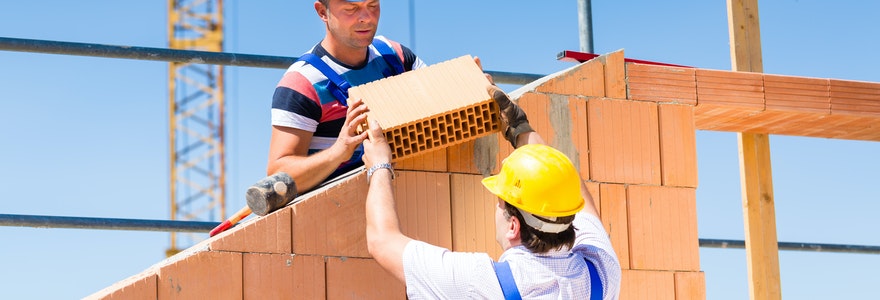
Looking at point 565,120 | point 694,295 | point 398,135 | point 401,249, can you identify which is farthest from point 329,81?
point 694,295

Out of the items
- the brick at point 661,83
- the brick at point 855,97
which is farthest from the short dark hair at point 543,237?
the brick at point 855,97

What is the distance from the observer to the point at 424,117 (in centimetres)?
386

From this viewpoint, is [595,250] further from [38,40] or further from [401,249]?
[38,40]

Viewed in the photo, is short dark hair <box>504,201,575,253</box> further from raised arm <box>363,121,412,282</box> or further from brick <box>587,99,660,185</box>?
brick <box>587,99,660,185</box>

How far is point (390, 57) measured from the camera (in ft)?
14.8

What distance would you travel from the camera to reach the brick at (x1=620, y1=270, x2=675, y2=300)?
4.28 meters

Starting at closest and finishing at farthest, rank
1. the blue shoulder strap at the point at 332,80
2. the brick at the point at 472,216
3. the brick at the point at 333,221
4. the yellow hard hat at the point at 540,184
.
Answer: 1. the yellow hard hat at the point at 540,184
2. the brick at the point at 333,221
3. the brick at the point at 472,216
4. the blue shoulder strap at the point at 332,80

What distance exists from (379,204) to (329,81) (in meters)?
0.95

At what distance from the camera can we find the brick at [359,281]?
3.84 metres

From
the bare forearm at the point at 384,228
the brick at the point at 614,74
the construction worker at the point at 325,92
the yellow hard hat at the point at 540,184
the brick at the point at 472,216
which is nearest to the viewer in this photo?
the yellow hard hat at the point at 540,184

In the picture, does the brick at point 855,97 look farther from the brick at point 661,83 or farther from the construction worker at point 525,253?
the construction worker at point 525,253

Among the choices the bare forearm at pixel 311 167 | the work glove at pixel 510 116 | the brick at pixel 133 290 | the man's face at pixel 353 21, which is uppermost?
the man's face at pixel 353 21

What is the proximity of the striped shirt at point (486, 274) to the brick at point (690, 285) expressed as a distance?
4.33 feet

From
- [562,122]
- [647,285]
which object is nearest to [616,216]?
[647,285]
